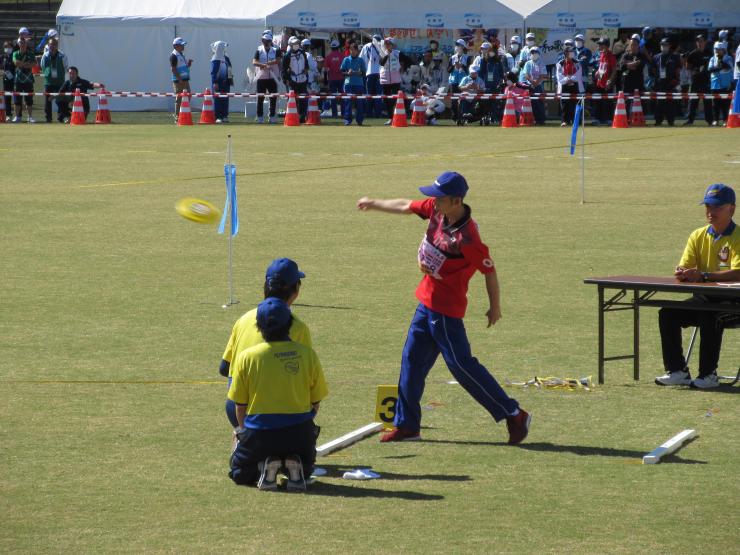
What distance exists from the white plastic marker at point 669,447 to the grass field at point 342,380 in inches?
4.3

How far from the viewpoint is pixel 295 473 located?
25.9ft

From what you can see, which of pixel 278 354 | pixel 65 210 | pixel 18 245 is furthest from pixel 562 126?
pixel 278 354

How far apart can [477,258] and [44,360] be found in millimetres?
4431

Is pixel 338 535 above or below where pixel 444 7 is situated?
below

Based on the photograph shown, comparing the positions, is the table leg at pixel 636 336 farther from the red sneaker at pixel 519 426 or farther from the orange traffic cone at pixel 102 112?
the orange traffic cone at pixel 102 112

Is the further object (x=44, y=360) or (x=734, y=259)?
(x=44, y=360)

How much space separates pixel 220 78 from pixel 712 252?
32505 mm

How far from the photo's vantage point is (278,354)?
7785 mm

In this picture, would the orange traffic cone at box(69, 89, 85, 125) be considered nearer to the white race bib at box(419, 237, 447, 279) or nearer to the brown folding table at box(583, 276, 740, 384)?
the brown folding table at box(583, 276, 740, 384)

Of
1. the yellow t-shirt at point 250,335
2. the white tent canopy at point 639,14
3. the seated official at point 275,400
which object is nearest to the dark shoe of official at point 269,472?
the seated official at point 275,400

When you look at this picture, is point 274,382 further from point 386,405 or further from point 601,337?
point 601,337

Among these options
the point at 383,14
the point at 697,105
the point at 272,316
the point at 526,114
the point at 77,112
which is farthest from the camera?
the point at 383,14

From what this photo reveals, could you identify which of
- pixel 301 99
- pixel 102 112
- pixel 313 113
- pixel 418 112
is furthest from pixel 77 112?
pixel 418 112

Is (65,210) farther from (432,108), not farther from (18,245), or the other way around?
(432,108)
